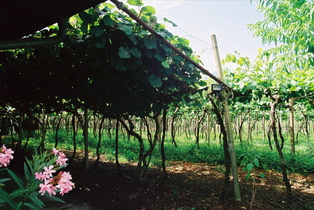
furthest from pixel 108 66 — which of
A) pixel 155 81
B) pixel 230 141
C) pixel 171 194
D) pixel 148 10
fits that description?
pixel 171 194

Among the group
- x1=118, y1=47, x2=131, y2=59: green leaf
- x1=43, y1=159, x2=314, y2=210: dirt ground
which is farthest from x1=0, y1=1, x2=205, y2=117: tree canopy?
x1=43, y1=159, x2=314, y2=210: dirt ground

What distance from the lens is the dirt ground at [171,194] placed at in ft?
11.6

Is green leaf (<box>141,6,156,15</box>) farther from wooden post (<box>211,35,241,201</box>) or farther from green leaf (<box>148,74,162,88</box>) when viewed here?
wooden post (<box>211,35,241,201</box>)

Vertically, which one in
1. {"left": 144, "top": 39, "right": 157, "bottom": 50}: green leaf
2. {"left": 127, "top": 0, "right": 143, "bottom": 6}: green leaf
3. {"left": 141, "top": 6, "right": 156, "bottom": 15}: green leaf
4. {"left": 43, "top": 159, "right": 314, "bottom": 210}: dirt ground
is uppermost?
{"left": 127, "top": 0, "right": 143, "bottom": 6}: green leaf

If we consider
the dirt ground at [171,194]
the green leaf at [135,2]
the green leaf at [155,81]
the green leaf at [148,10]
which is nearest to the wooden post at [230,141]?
the dirt ground at [171,194]

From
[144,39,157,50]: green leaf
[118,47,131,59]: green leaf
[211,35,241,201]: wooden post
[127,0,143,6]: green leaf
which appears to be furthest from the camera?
[211,35,241,201]: wooden post

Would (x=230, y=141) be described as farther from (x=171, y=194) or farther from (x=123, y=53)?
(x=123, y=53)

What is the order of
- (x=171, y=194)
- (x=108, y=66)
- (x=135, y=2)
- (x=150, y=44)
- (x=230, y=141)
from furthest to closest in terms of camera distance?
(x=171, y=194)
(x=230, y=141)
(x=108, y=66)
(x=150, y=44)
(x=135, y=2)

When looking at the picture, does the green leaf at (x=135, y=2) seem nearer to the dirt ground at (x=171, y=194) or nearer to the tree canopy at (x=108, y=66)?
the tree canopy at (x=108, y=66)

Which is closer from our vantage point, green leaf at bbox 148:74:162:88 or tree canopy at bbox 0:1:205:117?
tree canopy at bbox 0:1:205:117

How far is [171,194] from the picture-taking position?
406 centimetres

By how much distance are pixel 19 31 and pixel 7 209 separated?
122 inches

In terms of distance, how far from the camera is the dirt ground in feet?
11.6

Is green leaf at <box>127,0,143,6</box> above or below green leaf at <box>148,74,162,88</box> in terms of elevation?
above
